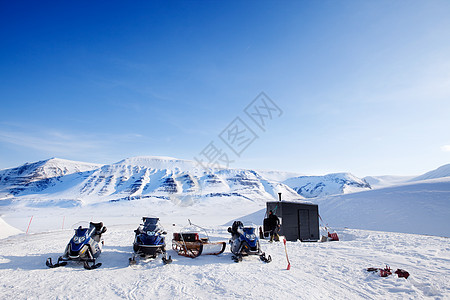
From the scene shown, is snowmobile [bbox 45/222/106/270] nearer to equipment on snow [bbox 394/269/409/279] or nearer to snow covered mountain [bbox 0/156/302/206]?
equipment on snow [bbox 394/269/409/279]

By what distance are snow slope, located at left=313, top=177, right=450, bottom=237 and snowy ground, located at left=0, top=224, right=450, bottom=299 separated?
16259 millimetres

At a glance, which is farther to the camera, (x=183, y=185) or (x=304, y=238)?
(x=183, y=185)

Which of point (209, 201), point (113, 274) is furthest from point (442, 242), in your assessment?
point (209, 201)

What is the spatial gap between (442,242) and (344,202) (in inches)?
840

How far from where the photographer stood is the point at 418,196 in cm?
2880

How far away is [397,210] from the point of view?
87.7 feet

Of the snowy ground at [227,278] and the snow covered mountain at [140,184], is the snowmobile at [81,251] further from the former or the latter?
the snow covered mountain at [140,184]

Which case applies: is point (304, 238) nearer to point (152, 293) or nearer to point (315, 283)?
point (315, 283)

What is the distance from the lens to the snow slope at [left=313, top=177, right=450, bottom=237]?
22609 mm

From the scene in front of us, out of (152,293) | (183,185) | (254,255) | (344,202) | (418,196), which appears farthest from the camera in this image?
(183,185)

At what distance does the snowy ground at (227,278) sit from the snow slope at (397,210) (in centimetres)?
1626

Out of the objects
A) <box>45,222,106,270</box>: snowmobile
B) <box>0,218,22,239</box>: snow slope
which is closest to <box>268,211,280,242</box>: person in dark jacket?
<box>45,222,106,270</box>: snowmobile

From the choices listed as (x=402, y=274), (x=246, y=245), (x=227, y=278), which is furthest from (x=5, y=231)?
(x=402, y=274)

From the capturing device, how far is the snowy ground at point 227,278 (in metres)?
5.56
